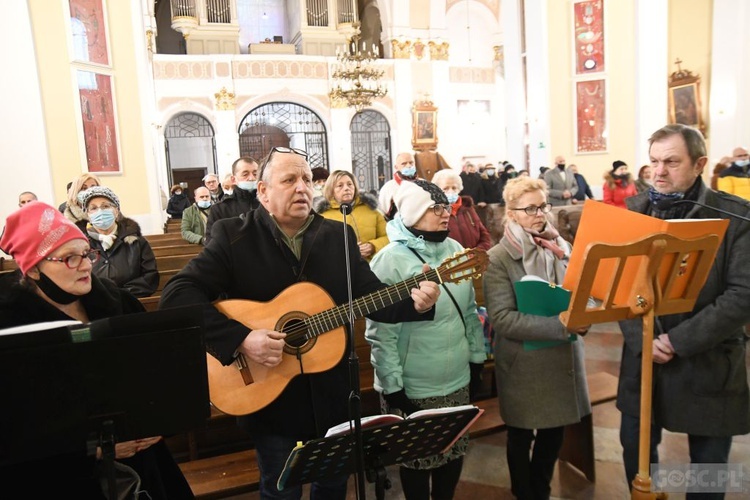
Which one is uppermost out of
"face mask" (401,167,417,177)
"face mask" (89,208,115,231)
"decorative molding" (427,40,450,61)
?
"decorative molding" (427,40,450,61)

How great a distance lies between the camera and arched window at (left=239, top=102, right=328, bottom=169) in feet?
57.9

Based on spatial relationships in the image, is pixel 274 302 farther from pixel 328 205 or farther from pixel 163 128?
pixel 163 128

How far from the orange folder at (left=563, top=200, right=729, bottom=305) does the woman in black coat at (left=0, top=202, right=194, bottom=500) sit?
4.96ft

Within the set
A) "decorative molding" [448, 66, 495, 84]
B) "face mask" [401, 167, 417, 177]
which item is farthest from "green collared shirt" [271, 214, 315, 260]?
"decorative molding" [448, 66, 495, 84]

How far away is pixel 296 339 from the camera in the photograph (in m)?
1.97

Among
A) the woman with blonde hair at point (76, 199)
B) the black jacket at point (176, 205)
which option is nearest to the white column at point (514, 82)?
the black jacket at point (176, 205)

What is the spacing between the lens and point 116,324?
1.34m

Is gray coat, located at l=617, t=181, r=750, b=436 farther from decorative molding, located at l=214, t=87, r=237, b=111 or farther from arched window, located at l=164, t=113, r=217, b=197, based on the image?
arched window, located at l=164, t=113, r=217, b=197


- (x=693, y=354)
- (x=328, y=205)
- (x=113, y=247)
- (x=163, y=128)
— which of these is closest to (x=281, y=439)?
(x=693, y=354)

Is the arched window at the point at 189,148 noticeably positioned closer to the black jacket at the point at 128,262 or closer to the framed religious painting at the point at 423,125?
the framed religious painting at the point at 423,125

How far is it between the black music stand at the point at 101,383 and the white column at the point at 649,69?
38.2 feet

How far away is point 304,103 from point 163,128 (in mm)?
4453

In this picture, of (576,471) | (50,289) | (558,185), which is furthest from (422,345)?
(558,185)

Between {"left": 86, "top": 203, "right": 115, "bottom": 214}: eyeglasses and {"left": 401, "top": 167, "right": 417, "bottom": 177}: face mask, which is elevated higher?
{"left": 401, "top": 167, "right": 417, "bottom": 177}: face mask
